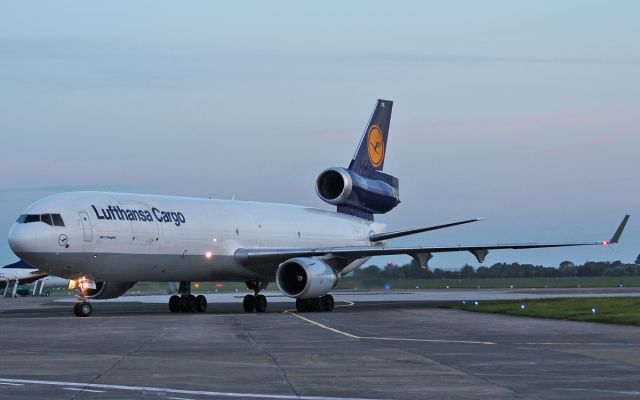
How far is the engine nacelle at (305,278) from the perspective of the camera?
34250 mm

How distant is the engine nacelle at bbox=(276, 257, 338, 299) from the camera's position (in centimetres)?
3425

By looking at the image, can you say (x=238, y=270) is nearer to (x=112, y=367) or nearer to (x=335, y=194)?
(x=335, y=194)

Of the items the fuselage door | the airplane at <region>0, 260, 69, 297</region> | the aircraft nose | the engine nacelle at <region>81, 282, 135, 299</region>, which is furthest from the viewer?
the airplane at <region>0, 260, 69, 297</region>

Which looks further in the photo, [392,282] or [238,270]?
[392,282]

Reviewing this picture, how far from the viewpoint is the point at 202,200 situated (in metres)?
37.7

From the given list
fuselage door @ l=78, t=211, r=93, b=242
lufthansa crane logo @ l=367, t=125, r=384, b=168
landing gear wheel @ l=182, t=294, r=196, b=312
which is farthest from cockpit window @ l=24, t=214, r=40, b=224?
lufthansa crane logo @ l=367, t=125, r=384, b=168

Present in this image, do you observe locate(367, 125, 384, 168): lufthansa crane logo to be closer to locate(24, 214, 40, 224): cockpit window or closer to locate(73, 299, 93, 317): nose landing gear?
locate(73, 299, 93, 317): nose landing gear

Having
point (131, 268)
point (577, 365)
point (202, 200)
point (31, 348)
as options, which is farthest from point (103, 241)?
point (577, 365)

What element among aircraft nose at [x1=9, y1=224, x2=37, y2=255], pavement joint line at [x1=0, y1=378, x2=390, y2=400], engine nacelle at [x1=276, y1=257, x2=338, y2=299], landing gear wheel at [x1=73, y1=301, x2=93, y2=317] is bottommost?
landing gear wheel at [x1=73, y1=301, x2=93, y2=317]

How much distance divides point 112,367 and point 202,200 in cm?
2323

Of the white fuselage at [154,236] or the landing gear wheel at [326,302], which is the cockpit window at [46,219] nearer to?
the white fuselage at [154,236]

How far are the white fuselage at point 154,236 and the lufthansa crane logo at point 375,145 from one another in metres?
4.72

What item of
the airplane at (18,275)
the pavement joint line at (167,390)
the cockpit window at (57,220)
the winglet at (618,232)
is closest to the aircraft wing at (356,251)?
the winglet at (618,232)

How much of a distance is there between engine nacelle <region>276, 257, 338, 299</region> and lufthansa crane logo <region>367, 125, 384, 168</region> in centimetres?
993
